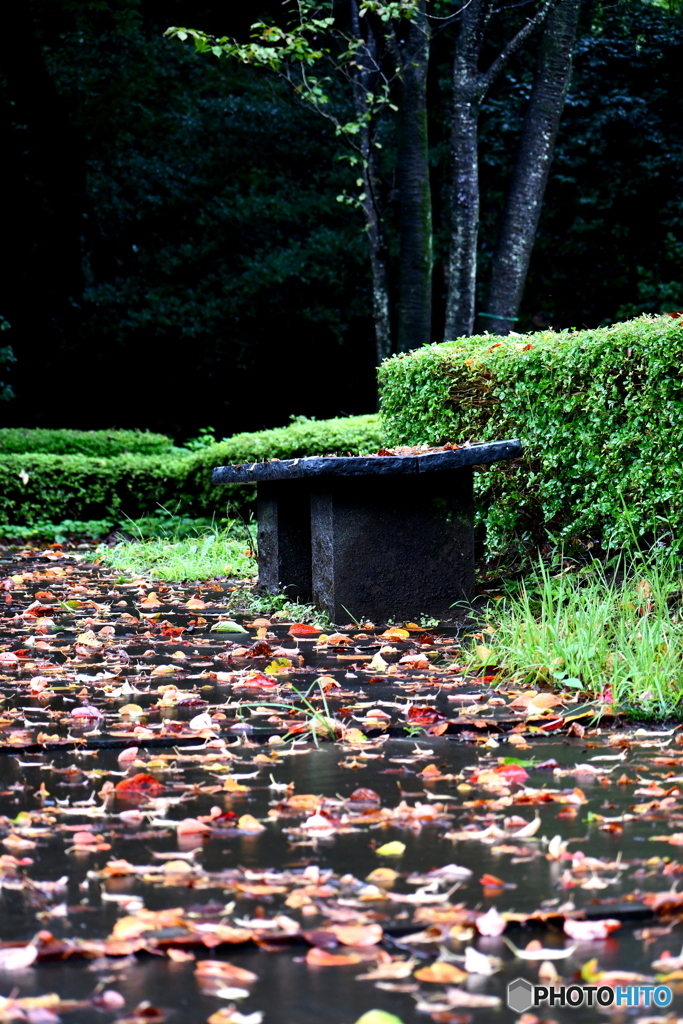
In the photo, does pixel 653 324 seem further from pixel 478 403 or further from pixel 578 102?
pixel 578 102

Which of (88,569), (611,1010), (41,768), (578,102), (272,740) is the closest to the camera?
(611,1010)

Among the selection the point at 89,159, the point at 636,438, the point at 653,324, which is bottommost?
the point at 636,438

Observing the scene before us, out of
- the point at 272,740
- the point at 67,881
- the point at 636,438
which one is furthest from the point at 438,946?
the point at 636,438

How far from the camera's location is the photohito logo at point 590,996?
1.56 m

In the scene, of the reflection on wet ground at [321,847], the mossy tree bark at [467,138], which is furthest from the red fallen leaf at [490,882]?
the mossy tree bark at [467,138]

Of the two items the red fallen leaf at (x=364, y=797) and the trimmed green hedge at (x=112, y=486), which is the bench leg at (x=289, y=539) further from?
the trimmed green hedge at (x=112, y=486)

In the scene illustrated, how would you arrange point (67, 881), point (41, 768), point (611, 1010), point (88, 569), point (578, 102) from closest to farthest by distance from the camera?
point (611, 1010) → point (67, 881) → point (41, 768) → point (88, 569) → point (578, 102)

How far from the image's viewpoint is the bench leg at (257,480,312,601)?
5855 mm

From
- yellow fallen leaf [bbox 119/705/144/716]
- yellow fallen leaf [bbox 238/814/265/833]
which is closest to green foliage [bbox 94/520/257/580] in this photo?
yellow fallen leaf [bbox 119/705/144/716]

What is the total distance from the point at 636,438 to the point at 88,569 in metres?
4.47

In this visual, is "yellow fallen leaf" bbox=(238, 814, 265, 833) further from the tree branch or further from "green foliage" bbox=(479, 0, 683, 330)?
"green foliage" bbox=(479, 0, 683, 330)

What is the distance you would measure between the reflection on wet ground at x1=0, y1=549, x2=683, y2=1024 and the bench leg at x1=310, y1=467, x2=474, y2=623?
1.07 meters

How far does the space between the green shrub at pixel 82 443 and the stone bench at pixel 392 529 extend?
25.1 ft

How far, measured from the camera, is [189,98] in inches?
604
